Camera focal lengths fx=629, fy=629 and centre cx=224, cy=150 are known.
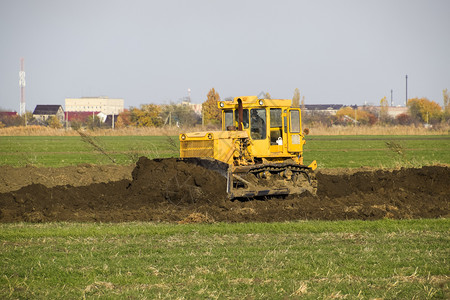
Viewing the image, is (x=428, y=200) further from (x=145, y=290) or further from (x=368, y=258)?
(x=145, y=290)

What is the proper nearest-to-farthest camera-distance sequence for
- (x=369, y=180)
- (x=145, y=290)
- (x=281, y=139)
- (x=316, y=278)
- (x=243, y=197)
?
(x=145, y=290)
(x=316, y=278)
(x=243, y=197)
(x=281, y=139)
(x=369, y=180)

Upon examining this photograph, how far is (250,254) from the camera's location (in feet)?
33.0

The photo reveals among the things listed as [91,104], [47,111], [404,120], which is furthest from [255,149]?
[91,104]

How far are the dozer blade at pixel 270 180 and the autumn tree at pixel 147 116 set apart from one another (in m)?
64.8

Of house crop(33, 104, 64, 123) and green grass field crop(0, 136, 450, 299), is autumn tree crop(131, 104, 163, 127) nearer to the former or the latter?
green grass field crop(0, 136, 450, 299)

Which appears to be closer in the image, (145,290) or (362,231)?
(145,290)

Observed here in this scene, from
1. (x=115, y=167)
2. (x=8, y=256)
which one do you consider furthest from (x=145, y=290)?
(x=115, y=167)

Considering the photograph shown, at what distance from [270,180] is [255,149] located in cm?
144

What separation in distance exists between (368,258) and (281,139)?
8010mm

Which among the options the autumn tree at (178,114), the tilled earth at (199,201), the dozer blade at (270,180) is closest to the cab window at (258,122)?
the dozer blade at (270,180)

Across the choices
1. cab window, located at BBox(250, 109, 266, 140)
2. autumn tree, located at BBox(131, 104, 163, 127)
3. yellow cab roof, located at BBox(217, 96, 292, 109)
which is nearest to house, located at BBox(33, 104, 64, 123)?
autumn tree, located at BBox(131, 104, 163, 127)

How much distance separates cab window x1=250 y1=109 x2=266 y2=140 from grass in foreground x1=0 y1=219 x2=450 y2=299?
4683 mm

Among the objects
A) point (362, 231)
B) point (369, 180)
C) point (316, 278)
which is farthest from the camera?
point (369, 180)

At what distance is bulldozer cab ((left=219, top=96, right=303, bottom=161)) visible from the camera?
17156 mm
